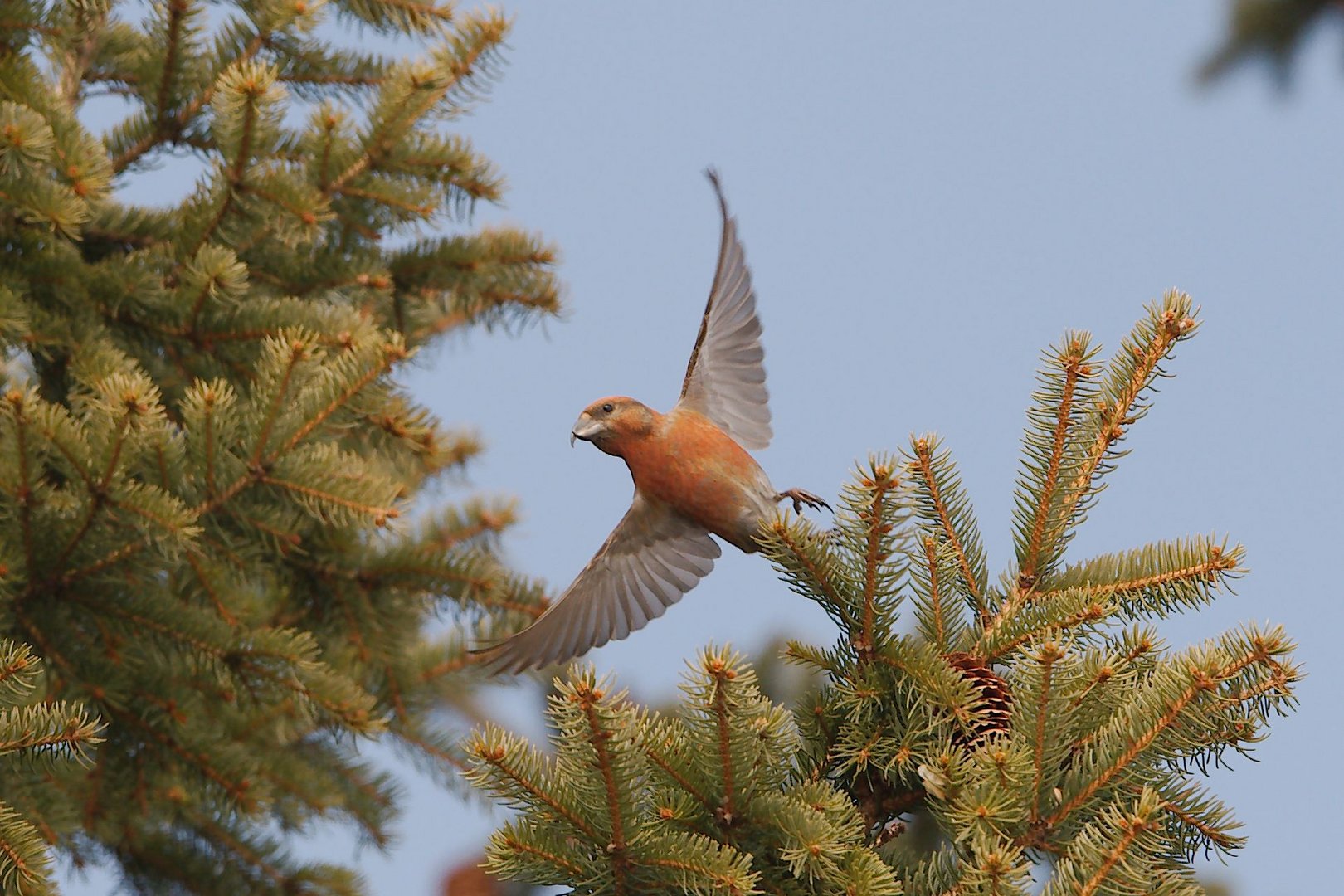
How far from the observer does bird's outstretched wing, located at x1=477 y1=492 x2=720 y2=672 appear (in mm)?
4164

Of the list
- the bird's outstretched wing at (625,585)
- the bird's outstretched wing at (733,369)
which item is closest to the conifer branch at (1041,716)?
the bird's outstretched wing at (625,585)

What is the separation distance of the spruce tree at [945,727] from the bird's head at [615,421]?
5.21 ft

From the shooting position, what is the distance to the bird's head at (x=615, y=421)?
4242 mm

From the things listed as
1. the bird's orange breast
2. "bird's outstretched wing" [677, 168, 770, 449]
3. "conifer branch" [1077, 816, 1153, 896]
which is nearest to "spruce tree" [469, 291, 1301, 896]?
"conifer branch" [1077, 816, 1153, 896]

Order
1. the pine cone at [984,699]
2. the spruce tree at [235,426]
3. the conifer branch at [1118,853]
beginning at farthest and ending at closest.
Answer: the spruce tree at [235,426]
the pine cone at [984,699]
the conifer branch at [1118,853]

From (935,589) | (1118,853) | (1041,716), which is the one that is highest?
(935,589)

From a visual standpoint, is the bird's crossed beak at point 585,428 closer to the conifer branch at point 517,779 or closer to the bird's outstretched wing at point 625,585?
the bird's outstretched wing at point 625,585

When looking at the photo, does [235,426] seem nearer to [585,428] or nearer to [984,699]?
[585,428]

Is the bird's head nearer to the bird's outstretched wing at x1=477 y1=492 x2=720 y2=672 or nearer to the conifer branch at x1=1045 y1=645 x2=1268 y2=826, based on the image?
the bird's outstretched wing at x1=477 y1=492 x2=720 y2=672

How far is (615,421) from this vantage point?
4250 mm

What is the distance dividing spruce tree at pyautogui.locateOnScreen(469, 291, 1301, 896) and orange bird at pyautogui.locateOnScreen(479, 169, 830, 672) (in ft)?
4.54

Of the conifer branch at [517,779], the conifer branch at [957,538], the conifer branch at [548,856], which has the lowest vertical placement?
the conifer branch at [548,856]

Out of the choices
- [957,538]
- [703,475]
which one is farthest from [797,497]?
[957,538]

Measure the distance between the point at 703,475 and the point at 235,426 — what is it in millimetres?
1318
